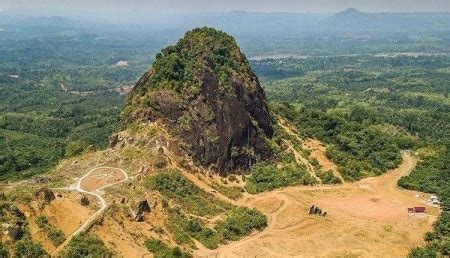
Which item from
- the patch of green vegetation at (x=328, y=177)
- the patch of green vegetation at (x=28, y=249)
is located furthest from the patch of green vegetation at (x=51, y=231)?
the patch of green vegetation at (x=328, y=177)

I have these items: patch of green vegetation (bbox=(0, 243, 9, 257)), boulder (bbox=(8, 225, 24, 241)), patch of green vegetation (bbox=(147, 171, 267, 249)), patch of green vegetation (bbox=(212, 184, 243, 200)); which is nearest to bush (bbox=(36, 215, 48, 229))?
boulder (bbox=(8, 225, 24, 241))

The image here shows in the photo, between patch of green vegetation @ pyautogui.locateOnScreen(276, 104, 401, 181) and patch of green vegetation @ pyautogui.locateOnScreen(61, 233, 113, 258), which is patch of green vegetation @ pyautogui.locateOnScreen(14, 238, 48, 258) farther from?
patch of green vegetation @ pyautogui.locateOnScreen(276, 104, 401, 181)

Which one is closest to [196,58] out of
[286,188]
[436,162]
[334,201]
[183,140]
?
[183,140]

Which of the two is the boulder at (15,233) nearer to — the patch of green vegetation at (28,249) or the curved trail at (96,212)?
the patch of green vegetation at (28,249)

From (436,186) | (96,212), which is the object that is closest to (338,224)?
(436,186)

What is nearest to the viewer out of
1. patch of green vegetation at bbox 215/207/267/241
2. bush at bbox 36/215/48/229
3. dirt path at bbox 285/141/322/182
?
bush at bbox 36/215/48/229

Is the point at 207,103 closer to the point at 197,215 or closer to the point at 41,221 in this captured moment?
the point at 197,215
